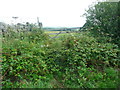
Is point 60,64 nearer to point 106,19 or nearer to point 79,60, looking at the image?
point 79,60

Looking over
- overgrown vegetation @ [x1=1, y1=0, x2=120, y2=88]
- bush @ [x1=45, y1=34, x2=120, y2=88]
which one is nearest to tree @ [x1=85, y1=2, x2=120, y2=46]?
overgrown vegetation @ [x1=1, y1=0, x2=120, y2=88]

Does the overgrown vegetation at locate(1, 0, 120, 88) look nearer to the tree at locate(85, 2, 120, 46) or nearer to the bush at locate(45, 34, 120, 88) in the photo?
the bush at locate(45, 34, 120, 88)

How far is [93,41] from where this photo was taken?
4.56 m

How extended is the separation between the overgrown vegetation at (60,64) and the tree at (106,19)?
1091 millimetres

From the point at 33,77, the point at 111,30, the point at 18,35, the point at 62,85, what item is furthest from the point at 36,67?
the point at 111,30

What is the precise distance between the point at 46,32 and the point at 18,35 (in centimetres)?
148

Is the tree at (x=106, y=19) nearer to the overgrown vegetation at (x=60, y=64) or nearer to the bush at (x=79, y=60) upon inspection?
the overgrown vegetation at (x=60, y=64)

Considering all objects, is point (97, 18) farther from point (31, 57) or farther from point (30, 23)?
point (31, 57)

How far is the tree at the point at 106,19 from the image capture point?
5055 millimetres

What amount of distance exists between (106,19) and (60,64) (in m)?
3.36

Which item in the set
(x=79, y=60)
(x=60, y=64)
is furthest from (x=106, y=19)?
(x=60, y=64)

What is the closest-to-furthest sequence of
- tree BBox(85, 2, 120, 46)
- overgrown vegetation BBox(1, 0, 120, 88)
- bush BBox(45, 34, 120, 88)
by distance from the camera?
1. overgrown vegetation BBox(1, 0, 120, 88)
2. bush BBox(45, 34, 120, 88)
3. tree BBox(85, 2, 120, 46)

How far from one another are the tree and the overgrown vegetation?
3.58ft

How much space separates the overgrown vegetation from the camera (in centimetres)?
274
